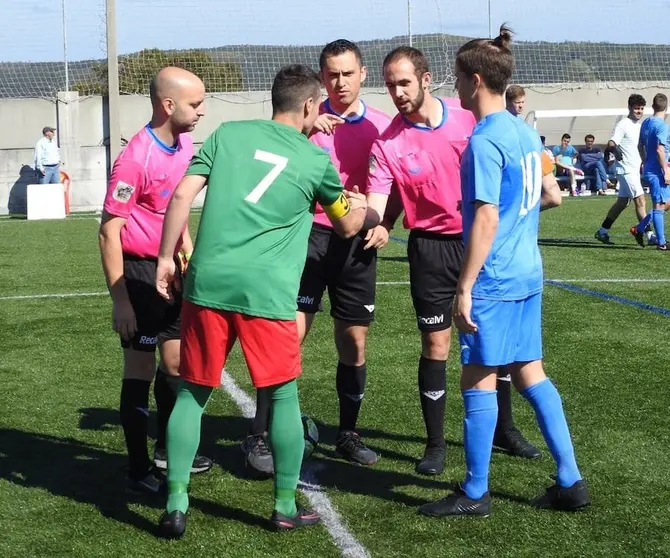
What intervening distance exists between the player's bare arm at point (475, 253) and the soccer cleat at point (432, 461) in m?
1.12

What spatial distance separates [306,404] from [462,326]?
2.40 meters

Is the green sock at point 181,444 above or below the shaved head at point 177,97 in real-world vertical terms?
below

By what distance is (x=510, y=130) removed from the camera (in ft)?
14.2

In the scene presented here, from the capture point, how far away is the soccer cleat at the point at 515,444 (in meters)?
5.43

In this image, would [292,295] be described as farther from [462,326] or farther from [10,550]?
[10,550]

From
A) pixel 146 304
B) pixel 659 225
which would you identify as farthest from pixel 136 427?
pixel 659 225

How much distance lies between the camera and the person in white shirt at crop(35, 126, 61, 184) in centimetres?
2359

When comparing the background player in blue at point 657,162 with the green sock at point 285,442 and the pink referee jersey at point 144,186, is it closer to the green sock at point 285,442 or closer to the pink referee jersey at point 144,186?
the pink referee jersey at point 144,186

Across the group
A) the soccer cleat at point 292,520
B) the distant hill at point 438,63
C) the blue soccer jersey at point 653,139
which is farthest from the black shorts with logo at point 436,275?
the distant hill at point 438,63

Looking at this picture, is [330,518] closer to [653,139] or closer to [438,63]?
[653,139]

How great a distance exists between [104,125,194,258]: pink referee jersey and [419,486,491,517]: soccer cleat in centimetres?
163

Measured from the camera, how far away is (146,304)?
16.4 feet

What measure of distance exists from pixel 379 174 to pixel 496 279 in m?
1.17

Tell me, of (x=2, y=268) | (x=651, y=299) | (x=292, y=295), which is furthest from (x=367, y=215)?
(x=2, y=268)
